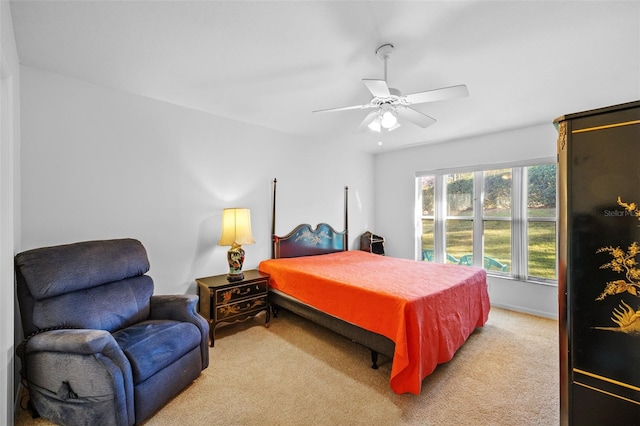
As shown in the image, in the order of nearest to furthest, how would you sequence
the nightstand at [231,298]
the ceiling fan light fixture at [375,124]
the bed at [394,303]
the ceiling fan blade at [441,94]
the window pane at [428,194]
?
1. the ceiling fan blade at [441,94]
2. the bed at [394,303]
3. the ceiling fan light fixture at [375,124]
4. the nightstand at [231,298]
5. the window pane at [428,194]

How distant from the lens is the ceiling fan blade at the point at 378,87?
6.00 feet

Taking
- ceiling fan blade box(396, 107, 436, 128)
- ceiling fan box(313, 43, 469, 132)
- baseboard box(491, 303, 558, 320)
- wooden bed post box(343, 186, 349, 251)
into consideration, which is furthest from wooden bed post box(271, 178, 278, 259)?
baseboard box(491, 303, 558, 320)

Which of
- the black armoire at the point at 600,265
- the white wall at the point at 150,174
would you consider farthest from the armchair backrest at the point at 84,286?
the black armoire at the point at 600,265

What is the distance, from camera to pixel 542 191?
371cm

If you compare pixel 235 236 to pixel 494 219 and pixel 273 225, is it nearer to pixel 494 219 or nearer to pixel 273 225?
pixel 273 225

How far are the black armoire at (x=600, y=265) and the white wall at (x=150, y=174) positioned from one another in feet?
10.6

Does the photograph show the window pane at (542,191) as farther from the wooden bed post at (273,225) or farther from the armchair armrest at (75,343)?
the armchair armrest at (75,343)

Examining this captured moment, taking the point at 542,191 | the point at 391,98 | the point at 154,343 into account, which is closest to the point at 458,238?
the point at 542,191

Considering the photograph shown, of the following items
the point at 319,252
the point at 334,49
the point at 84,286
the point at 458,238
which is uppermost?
the point at 334,49

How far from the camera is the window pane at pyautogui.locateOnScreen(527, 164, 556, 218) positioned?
11.9 ft

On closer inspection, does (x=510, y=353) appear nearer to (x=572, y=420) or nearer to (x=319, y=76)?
(x=572, y=420)

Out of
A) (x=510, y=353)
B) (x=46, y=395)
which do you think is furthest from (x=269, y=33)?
(x=510, y=353)

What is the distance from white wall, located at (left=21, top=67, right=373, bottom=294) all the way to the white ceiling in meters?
0.26

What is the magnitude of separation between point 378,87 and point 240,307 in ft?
8.34
